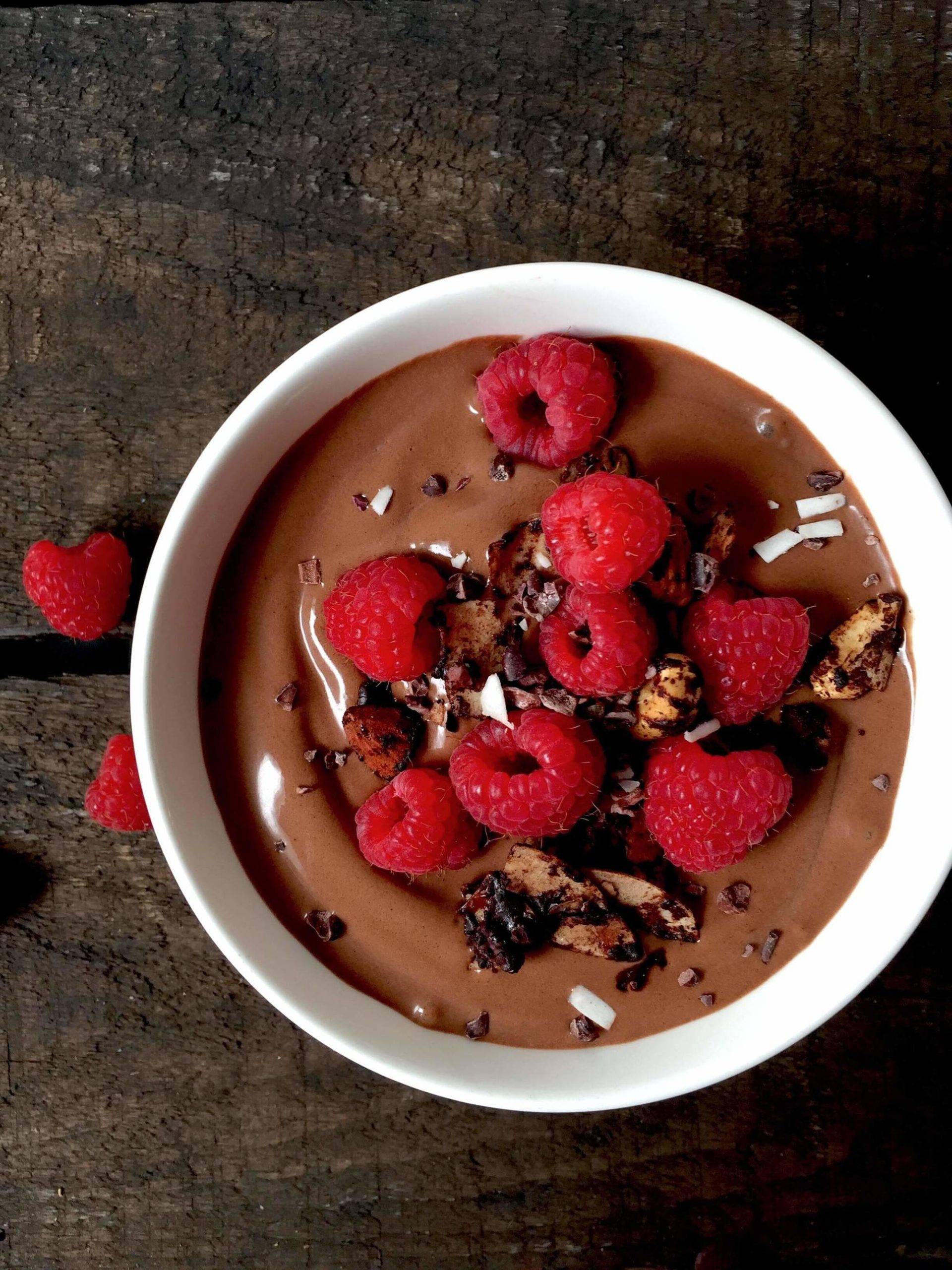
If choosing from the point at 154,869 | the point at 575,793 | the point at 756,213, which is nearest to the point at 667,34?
the point at 756,213

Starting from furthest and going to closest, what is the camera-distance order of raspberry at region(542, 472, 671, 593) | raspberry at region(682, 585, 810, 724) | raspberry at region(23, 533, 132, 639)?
raspberry at region(23, 533, 132, 639) → raspberry at region(682, 585, 810, 724) → raspberry at region(542, 472, 671, 593)

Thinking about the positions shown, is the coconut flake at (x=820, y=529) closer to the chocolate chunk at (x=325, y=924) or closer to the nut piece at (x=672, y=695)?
the nut piece at (x=672, y=695)

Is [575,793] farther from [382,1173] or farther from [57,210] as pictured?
[57,210]

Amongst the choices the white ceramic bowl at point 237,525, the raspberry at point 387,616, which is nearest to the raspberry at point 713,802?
the white ceramic bowl at point 237,525

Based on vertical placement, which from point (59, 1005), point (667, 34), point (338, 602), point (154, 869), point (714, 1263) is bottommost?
point (714, 1263)

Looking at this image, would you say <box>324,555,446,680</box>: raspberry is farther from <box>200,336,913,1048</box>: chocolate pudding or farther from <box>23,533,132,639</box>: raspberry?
<box>23,533,132,639</box>: raspberry

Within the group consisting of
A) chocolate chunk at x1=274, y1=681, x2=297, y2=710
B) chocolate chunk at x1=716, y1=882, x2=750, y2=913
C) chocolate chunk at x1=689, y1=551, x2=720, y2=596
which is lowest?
chocolate chunk at x1=716, y1=882, x2=750, y2=913

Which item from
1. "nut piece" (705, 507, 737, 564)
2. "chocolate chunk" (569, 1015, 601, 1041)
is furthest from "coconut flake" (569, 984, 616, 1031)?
"nut piece" (705, 507, 737, 564)

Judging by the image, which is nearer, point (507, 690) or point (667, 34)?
point (507, 690)
